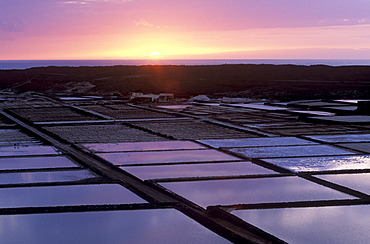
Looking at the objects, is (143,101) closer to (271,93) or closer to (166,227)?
(271,93)

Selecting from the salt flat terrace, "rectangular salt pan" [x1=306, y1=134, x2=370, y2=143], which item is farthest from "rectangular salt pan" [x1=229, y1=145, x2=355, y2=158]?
"rectangular salt pan" [x1=306, y1=134, x2=370, y2=143]

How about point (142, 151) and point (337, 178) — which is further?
point (142, 151)

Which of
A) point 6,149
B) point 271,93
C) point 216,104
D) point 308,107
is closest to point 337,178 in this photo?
point 6,149

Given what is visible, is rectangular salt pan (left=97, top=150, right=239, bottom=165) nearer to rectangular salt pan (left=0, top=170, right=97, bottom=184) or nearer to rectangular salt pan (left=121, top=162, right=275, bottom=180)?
rectangular salt pan (left=121, top=162, right=275, bottom=180)

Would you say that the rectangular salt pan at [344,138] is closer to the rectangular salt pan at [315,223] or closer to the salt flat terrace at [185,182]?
the salt flat terrace at [185,182]

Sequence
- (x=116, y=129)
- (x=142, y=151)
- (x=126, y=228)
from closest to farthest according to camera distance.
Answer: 1. (x=126, y=228)
2. (x=142, y=151)
3. (x=116, y=129)

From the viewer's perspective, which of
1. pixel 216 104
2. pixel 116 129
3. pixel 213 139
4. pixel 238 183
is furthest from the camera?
pixel 216 104

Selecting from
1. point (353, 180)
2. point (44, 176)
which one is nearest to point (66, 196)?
point (44, 176)

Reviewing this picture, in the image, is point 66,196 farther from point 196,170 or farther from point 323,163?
point 323,163
